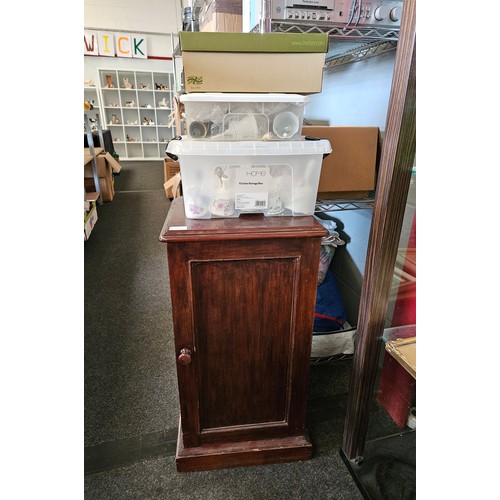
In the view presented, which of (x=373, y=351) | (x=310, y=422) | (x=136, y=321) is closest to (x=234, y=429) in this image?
(x=310, y=422)

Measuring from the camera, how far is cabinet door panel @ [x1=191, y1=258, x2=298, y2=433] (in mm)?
978

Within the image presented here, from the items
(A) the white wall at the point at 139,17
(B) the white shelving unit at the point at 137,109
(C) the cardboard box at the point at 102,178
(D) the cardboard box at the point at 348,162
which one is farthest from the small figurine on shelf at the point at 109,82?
(D) the cardboard box at the point at 348,162

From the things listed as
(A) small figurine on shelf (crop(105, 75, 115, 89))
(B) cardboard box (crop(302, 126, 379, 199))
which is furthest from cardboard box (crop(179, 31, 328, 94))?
(A) small figurine on shelf (crop(105, 75, 115, 89))

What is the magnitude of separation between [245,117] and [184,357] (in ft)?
2.33

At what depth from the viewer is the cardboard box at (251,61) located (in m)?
0.94

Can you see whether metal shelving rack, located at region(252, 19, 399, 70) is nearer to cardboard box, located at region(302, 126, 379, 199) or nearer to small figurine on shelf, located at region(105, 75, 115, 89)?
cardboard box, located at region(302, 126, 379, 199)

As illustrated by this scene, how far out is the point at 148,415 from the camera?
140 cm

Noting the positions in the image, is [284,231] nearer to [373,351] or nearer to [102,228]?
[373,351]

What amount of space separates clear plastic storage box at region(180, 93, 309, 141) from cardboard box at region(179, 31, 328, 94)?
2.7 inches

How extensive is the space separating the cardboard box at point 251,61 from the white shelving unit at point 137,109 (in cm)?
688

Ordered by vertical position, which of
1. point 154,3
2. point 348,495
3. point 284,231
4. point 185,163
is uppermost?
point 154,3

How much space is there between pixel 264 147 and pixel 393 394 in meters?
0.99

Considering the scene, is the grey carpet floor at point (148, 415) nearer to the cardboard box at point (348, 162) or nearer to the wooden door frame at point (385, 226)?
the wooden door frame at point (385, 226)

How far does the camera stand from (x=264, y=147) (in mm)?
916
